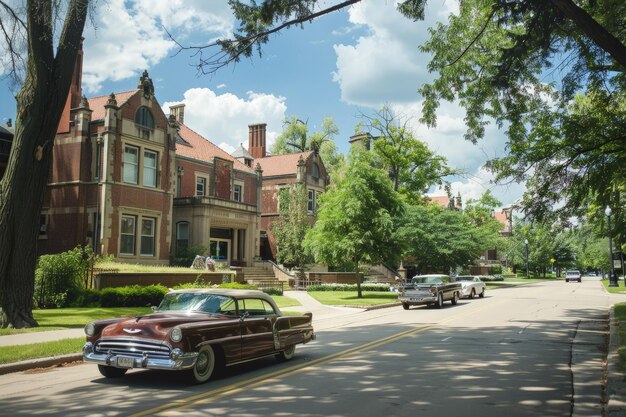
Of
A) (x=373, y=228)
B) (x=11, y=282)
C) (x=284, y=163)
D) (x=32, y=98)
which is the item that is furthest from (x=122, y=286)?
(x=284, y=163)

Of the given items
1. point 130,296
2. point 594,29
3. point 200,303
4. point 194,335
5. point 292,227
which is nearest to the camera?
point 194,335

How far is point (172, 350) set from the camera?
303 inches

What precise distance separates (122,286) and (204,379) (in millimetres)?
16088

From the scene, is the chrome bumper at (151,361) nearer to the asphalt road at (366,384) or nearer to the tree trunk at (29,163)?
the asphalt road at (366,384)

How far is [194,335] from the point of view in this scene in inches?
314

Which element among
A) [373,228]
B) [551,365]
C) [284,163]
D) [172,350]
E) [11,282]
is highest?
[284,163]

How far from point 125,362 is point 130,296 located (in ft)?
45.7

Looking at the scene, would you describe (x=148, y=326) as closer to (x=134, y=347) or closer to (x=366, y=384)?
(x=134, y=347)

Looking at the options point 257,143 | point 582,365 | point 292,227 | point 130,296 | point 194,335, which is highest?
point 257,143

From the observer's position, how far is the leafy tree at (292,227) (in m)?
44.5

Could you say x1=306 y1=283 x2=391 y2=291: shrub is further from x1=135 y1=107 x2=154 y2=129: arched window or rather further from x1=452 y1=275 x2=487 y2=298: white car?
x1=135 y1=107 x2=154 y2=129: arched window

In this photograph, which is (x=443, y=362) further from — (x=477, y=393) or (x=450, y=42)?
(x=450, y=42)

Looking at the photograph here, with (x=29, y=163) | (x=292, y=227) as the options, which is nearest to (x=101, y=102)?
(x=292, y=227)

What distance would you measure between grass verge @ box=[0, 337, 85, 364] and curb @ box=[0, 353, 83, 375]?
198 millimetres
